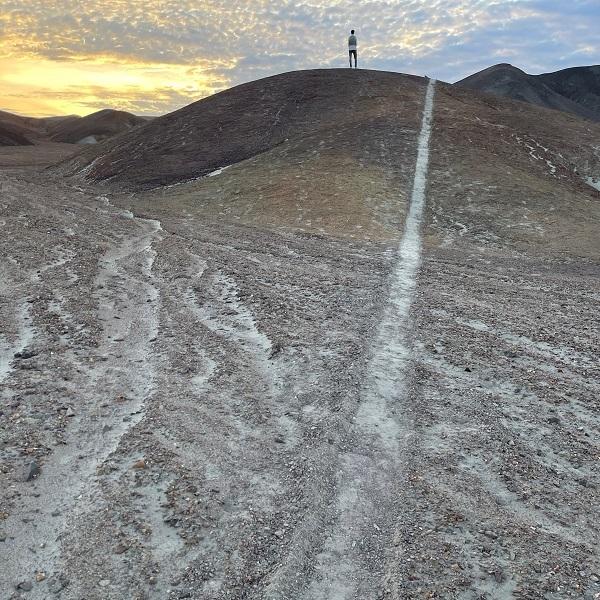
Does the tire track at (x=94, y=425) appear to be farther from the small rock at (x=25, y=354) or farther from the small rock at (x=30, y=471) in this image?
the small rock at (x=25, y=354)

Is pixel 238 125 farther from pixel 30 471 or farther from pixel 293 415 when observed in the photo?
pixel 30 471

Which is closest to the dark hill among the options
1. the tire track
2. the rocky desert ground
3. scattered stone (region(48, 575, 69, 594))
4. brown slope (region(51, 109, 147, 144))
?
brown slope (region(51, 109, 147, 144))

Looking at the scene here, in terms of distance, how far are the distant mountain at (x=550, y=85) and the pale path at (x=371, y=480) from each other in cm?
13874

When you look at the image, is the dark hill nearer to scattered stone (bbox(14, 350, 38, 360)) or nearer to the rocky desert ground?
the rocky desert ground

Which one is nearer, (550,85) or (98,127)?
(98,127)

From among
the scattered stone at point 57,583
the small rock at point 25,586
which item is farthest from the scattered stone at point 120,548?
the small rock at point 25,586

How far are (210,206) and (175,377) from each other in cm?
2014

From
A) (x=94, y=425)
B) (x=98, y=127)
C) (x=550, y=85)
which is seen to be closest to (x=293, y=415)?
(x=94, y=425)

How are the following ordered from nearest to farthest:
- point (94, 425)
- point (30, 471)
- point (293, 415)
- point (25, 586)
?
point (25, 586), point (30, 471), point (94, 425), point (293, 415)

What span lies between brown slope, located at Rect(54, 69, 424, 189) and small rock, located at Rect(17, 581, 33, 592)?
1268 inches

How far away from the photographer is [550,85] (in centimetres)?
17988

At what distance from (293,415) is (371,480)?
68.5 inches

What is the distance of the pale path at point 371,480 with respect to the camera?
511 cm

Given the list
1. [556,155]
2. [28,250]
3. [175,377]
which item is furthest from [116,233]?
[556,155]
